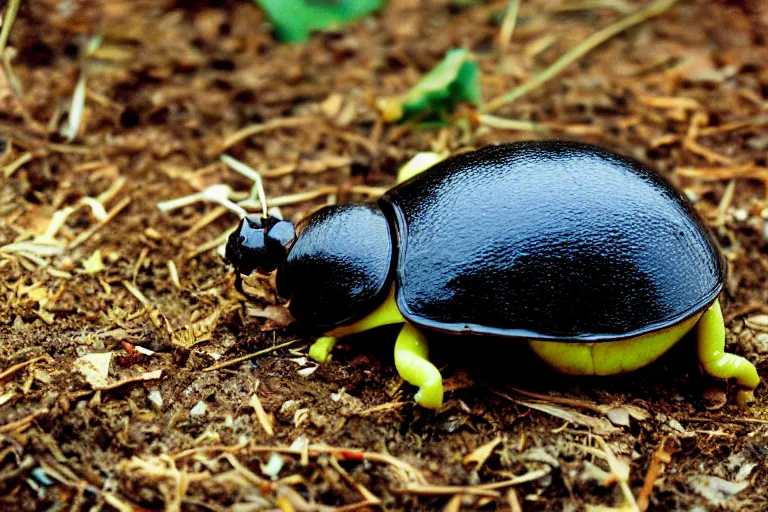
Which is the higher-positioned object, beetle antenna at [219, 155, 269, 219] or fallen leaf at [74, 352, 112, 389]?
beetle antenna at [219, 155, 269, 219]

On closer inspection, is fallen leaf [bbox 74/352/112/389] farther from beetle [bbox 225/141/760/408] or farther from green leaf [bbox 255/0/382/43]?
green leaf [bbox 255/0/382/43]

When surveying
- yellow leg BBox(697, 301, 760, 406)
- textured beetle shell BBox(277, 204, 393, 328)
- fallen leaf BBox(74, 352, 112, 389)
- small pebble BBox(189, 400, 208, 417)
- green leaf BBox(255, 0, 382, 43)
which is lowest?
small pebble BBox(189, 400, 208, 417)

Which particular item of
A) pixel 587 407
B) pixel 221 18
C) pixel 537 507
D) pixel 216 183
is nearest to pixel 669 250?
pixel 587 407

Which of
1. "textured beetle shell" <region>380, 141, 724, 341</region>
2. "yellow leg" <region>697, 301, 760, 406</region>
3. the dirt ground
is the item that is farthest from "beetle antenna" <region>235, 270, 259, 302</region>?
"yellow leg" <region>697, 301, 760, 406</region>

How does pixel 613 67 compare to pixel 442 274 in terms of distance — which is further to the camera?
pixel 613 67

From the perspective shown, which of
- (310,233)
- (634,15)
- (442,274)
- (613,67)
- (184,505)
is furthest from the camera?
(634,15)

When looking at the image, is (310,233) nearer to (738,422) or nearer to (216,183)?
(216,183)

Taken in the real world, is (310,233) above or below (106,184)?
above
